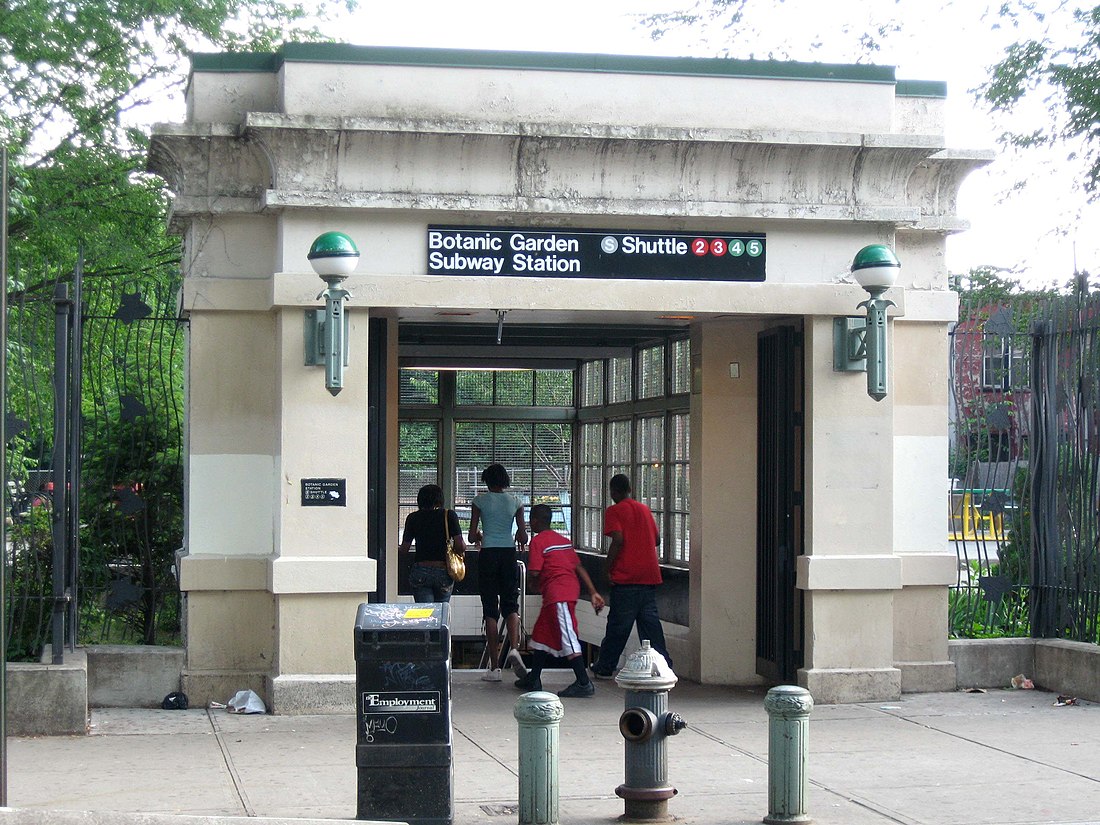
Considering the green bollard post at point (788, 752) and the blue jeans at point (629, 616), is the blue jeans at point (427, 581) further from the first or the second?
the green bollard post at point (788, 752)

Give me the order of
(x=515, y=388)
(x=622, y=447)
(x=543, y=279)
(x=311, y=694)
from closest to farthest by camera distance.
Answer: (x=311, y=694) → (x=543, y=279) → (x=622, y=447) → (x=515, y=388)

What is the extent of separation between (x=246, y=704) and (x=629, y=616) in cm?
311

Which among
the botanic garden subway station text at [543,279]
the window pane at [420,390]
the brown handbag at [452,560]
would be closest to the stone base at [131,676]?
the botanic garden subway station text at [543,279]

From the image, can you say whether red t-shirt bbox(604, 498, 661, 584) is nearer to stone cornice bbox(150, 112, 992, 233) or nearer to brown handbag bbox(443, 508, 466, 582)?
brown handbag bbox(443, 508, 466, 582)

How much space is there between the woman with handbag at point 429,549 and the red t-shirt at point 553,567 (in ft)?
2.44

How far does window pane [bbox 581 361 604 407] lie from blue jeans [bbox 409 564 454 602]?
4849 mm

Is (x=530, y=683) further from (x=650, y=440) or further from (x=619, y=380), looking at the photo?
(x=619, y=380)

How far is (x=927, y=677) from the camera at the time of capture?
11344mm

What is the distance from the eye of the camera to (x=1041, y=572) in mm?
11852

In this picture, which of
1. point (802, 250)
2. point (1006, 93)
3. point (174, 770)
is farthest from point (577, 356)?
point (174, 770)

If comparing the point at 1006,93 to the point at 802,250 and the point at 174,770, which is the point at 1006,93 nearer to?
the point at 802,250

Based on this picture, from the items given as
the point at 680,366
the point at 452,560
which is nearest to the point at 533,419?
the point at 680,366

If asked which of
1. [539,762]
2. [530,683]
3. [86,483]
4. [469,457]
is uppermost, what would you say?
[469,457]

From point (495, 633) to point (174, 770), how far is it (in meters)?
4.54
